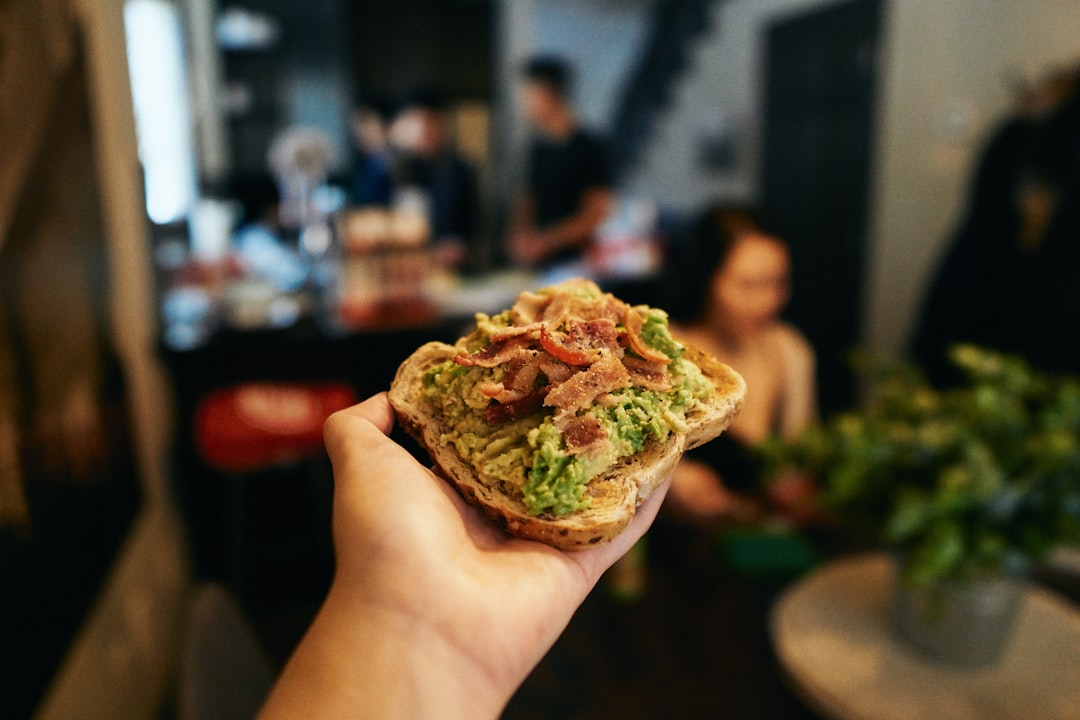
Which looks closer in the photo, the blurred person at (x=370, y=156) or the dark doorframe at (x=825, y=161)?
the dark doorframe at (x=825, y=161)

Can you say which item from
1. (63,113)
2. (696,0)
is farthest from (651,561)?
(696,0)

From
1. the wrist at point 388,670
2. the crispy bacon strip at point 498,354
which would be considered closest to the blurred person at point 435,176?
the crispy bacon strip at point 498,354

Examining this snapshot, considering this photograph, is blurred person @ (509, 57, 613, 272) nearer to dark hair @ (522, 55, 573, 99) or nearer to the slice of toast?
dark hair @ (522, 55, 573, 99)

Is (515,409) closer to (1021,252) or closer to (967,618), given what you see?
(967,618)

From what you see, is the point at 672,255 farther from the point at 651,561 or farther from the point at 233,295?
the point at 651,561

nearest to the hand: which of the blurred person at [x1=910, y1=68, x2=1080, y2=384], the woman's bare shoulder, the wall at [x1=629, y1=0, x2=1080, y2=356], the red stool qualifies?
the red stool

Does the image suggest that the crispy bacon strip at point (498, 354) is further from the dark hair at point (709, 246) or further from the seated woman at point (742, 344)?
the dark hair at point (709, 246)
